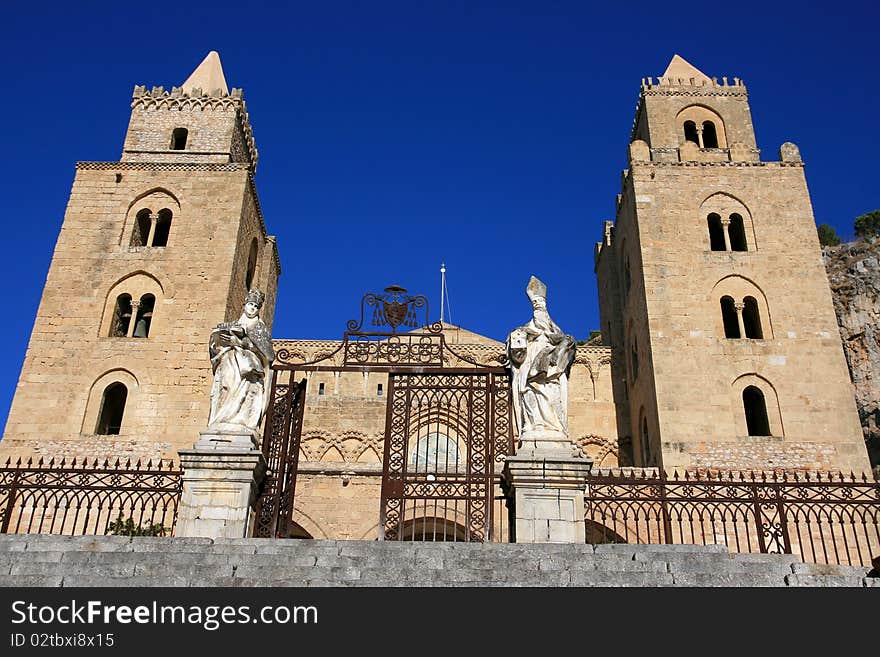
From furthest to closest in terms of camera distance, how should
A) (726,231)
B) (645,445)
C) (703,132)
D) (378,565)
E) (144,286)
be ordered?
(703,132)
(726,231)
(645,445)
(144,286)
(378,565)

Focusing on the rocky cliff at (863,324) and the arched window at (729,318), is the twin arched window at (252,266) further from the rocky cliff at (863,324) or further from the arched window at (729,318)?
the rocky cliff at (863,324)

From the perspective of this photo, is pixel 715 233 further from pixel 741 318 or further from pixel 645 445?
pixel 645 445

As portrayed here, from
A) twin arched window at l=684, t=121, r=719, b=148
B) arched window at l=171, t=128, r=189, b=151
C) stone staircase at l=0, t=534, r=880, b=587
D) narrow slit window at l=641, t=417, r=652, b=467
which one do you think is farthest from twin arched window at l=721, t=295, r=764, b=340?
arched window at l=171, t=128, r=189, b=151

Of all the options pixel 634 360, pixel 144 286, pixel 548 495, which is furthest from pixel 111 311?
pixel 548 495

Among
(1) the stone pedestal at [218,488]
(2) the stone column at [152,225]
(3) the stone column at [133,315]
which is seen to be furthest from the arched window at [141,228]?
(1) the stone pedestal at [218,488]

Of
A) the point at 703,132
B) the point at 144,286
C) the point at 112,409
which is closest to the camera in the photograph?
the point at 112,409

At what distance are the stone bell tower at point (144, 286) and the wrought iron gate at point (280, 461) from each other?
9288 millimetres

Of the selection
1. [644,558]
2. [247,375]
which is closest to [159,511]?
[247,375]

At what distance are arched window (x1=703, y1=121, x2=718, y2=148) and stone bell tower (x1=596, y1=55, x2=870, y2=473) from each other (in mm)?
49

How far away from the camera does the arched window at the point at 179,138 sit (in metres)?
27.7

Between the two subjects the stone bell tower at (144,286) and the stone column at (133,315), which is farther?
the stone column at (133,315)

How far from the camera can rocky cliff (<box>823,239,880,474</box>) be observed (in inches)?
1134

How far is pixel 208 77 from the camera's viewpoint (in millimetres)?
29625

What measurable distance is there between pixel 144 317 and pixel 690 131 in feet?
62.1
